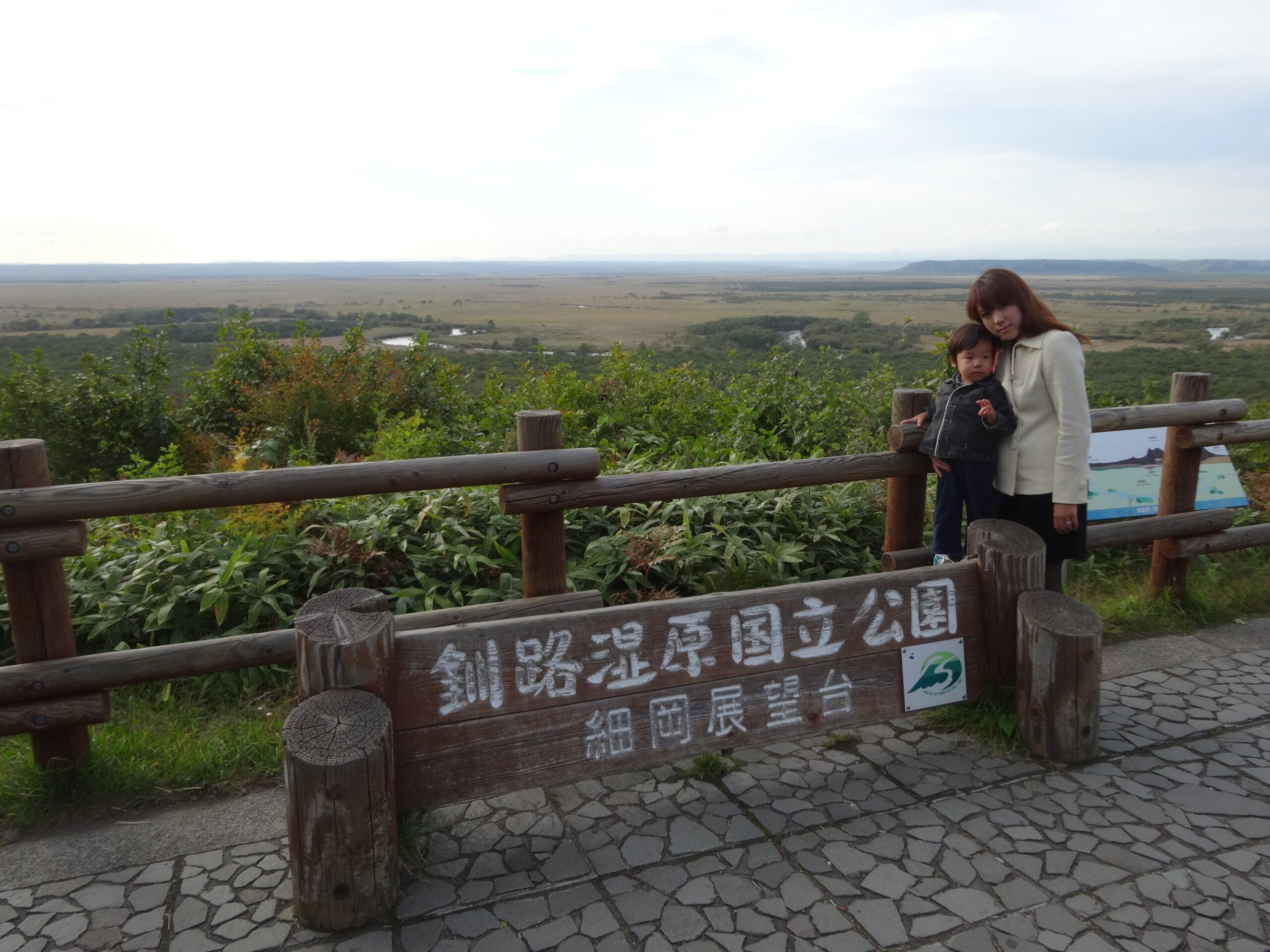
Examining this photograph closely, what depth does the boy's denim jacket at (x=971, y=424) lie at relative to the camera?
367 cm

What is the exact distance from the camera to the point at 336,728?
99.0 inches

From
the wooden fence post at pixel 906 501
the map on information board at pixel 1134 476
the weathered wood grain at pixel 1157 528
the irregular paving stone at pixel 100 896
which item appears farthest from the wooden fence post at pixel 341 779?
the map on information board at pixel 1134 476

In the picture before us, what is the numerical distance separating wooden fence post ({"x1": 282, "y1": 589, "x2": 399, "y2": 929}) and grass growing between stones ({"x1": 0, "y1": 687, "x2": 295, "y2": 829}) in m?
0.92

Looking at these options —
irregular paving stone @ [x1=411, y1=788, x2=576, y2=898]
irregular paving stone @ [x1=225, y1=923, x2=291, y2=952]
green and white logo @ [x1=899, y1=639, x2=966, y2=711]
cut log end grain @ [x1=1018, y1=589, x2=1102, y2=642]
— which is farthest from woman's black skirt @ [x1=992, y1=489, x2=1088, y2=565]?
irregular paving stone @ [x1=225, y1=923, x2=291, y2=952]

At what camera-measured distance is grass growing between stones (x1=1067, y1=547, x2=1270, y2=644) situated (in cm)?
469

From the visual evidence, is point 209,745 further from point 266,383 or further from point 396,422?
point 266,383

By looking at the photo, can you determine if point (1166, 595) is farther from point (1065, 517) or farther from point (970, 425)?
point (970, 425)

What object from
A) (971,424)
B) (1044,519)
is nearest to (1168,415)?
(1044,519)

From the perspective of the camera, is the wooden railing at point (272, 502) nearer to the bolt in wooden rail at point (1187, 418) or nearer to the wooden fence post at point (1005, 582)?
the bolt in wooden rail at point (1187, 418)

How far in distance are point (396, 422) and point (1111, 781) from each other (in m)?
5.76

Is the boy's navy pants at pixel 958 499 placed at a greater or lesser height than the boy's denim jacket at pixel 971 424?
lesser

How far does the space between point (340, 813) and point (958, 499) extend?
2.70m

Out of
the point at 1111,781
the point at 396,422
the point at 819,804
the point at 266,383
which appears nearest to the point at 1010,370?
the point at 1111,781

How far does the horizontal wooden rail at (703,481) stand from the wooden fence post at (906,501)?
0.10 metres
